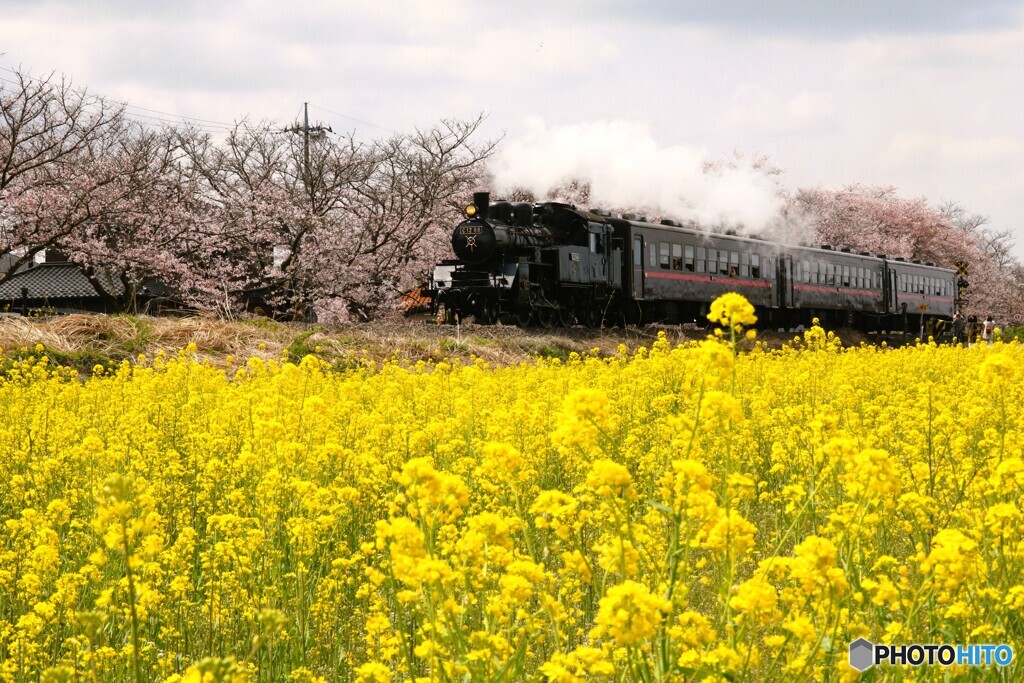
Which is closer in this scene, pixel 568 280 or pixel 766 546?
pixel 766 546

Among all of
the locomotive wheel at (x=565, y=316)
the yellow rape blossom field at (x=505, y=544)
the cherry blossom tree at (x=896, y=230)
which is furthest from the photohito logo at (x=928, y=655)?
the cherry blossom tree at (x=896, y=230)

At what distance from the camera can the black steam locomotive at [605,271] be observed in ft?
61.5

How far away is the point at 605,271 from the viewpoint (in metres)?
20.4

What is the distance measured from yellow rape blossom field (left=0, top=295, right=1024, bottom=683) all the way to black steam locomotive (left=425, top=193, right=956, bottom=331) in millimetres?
11479

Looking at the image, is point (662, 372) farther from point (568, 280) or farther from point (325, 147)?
point (325, 147)

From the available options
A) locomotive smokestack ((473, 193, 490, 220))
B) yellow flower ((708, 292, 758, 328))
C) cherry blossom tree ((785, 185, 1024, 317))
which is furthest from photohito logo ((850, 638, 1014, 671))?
cherry blossom tree ((785, 185, 1024, 317))

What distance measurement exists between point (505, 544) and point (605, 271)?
17.9 m

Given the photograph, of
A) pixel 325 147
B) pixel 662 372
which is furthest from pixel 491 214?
pixel 325 147

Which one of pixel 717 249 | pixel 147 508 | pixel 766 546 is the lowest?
pixel 766 546

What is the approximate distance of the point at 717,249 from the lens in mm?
23656

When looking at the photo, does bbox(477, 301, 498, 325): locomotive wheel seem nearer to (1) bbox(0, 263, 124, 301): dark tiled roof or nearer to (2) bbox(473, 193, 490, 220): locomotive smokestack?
(2) bbox(473, 193, 490, 220): locomotive smokestack

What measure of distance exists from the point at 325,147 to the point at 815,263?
1447 cm

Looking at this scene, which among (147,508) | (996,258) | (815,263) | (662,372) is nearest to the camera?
(147,508)

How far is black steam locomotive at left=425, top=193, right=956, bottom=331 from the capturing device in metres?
18.8
